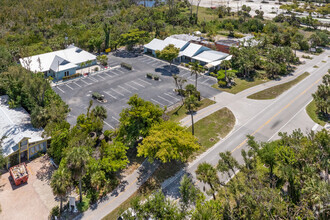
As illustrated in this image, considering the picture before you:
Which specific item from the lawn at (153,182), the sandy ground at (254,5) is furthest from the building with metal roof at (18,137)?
the sandy ground at (254,5)

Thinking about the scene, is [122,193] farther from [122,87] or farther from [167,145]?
[122,87]

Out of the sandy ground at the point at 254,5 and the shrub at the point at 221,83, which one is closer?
the shrub at the point at 221,83

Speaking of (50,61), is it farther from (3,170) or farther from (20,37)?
(3,170)

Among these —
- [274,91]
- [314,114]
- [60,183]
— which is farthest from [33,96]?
[314,114]

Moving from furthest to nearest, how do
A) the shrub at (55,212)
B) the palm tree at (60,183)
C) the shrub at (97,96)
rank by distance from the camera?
the shrub at (97,96) < the shrub at (55,212) < the palm tree at (60,183)

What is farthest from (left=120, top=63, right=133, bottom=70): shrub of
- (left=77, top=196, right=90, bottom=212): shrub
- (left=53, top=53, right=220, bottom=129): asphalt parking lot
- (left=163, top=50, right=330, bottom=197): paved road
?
(left=77, top=196, right=90, bottom=212): shrub

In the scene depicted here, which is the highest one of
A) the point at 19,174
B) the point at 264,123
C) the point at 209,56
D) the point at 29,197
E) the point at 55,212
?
the point at 209,56

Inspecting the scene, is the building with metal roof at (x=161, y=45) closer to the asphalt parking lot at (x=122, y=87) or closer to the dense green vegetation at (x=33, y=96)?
the asphalt parking lot at (x=122, y=87)
